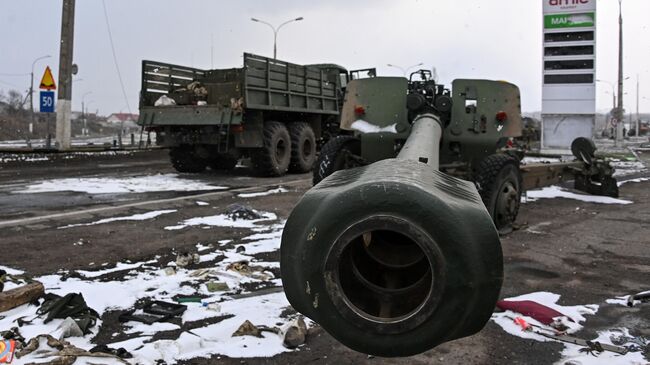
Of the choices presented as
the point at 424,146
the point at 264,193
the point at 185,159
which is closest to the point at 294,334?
the point at 424,146

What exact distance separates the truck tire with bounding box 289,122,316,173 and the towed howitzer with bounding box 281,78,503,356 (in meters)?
11.9

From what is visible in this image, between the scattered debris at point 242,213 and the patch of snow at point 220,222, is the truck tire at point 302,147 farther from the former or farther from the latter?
the patch of snow at point 220,222

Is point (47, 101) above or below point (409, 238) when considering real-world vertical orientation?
above

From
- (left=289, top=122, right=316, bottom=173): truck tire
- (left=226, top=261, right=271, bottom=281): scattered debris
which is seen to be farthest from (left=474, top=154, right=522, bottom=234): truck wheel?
(left=289, top=122, right=316, bottom=173): truck tire

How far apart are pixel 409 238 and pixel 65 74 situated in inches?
754

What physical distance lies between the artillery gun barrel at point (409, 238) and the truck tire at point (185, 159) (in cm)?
1227

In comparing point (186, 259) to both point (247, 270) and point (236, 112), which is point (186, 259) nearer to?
point (247, 270)

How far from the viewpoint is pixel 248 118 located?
473 inches

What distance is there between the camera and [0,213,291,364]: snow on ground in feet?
10.3

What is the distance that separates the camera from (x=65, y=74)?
18.1 metres

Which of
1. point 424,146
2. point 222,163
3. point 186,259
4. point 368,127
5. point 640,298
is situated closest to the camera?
point 424,146

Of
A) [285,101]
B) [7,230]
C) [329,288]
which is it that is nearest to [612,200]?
[285,101]

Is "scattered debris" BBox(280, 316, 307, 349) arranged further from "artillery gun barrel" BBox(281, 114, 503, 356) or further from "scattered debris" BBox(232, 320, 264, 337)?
"artillery gun barrel" BBox(281, 114, 503, 356)

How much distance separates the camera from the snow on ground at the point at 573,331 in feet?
9.95
